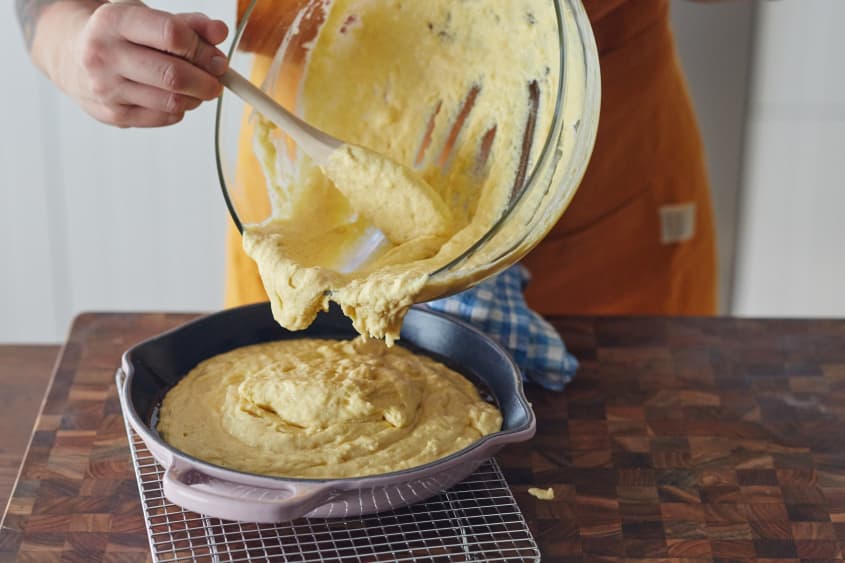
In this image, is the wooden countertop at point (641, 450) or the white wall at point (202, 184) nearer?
the wooden countertop at point (641, 450)

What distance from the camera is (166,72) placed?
908 millimetres

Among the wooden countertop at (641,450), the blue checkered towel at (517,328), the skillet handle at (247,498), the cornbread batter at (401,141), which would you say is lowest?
the wooden countertop at (641,450)

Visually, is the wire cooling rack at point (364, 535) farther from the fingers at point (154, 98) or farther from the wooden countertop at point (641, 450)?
the fingers at point (154, 98)

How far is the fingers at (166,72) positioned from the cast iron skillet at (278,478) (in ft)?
0.88

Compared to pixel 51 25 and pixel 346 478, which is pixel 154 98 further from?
pixel 346 478

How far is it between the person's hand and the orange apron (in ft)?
1.28

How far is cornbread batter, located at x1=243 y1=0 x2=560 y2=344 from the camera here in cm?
94

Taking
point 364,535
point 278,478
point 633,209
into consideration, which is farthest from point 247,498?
point 633,209

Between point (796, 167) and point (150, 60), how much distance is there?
1.53 meters

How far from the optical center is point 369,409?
0.95 metres

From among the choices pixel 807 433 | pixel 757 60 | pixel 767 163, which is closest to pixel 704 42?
pixel 757 60

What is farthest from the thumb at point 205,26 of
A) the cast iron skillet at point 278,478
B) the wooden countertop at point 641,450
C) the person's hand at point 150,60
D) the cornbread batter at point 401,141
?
the wooden countertop at point 641,450

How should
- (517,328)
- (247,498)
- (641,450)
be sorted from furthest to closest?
(517,328), (641,450), (247,498)

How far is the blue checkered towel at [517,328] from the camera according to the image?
112 centimetres
